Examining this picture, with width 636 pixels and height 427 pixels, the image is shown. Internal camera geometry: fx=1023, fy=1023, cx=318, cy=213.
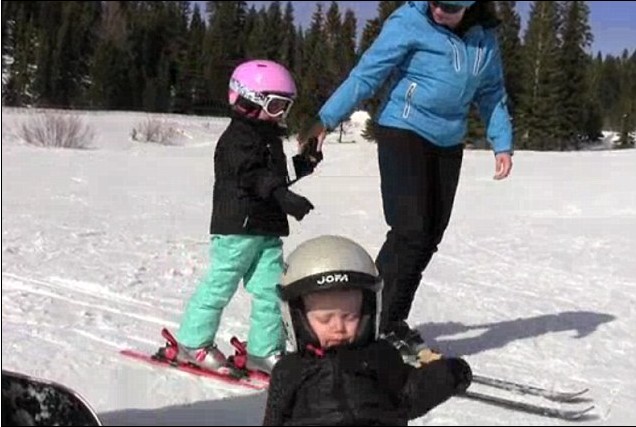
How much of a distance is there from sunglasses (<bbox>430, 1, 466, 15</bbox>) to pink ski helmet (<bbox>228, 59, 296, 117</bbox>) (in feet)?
1.93

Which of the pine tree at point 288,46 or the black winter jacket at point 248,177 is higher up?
the pine tree at point 288,46

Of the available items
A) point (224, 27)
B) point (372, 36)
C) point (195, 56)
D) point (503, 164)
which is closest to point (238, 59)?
point (372, 36)

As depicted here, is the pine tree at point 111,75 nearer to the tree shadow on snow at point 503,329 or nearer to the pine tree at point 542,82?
the pine tree at point 542,82

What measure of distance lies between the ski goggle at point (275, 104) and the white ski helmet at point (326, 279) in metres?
1.40

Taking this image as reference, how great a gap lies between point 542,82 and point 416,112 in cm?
243

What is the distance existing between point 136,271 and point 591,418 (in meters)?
4.04

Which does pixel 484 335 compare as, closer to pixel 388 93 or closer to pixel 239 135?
pixel 388 93

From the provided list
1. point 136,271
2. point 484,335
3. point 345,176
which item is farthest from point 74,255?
point 345,176

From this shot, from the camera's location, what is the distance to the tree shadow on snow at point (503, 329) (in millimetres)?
4559

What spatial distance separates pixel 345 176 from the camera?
1148cm

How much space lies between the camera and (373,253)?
23.8 feet

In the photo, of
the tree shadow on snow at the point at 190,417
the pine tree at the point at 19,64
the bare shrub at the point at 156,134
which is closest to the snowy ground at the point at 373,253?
the tree shadow on snow at the point at 190,417

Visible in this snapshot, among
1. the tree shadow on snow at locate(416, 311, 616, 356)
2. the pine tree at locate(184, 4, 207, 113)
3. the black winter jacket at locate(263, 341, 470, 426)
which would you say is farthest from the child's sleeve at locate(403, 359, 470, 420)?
the pine tree at locate(184, 4, 207, 113)

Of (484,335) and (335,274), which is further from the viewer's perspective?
(484,335)
